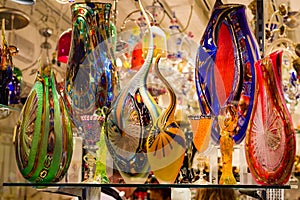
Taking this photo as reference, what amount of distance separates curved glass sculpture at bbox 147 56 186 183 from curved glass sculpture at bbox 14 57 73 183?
0.56 feet

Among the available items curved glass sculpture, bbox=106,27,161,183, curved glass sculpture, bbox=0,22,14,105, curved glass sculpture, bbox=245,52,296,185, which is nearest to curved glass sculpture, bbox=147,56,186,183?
curved glass sculpture, bbox=106,27,161,183

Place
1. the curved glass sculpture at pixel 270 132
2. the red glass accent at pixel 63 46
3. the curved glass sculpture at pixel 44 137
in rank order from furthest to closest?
the red glass accent at pixel 63 46 → the curved glass sculpture at pixel 44 137 → the curved glass sculpture at pixel 270 132

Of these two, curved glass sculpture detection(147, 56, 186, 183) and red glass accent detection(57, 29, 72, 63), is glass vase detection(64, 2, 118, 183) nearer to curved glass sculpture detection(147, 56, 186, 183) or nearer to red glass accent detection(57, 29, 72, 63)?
curved glass sculpture detection(147, 56, 186, 183)

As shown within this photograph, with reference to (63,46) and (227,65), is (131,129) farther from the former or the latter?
(63,46)

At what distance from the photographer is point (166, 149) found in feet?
2.87

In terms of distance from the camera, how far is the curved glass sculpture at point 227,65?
3.03 feet

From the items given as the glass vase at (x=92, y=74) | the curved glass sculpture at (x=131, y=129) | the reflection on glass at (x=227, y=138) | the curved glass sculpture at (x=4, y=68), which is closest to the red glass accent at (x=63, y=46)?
the curved glass sculpture at (x=4, y=68)

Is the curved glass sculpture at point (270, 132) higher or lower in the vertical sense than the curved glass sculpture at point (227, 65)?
lower

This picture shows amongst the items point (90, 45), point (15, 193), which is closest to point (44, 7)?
point (15, 193)

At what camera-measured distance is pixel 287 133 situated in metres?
0.80

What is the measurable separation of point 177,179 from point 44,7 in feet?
8.40

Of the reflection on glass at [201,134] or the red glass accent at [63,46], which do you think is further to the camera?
the red glass accent at [63,46]

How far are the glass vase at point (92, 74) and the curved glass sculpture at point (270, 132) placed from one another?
0.29m

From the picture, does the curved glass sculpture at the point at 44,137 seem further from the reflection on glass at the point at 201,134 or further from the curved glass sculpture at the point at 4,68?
the curved glass sculpture at the point at 4,68
